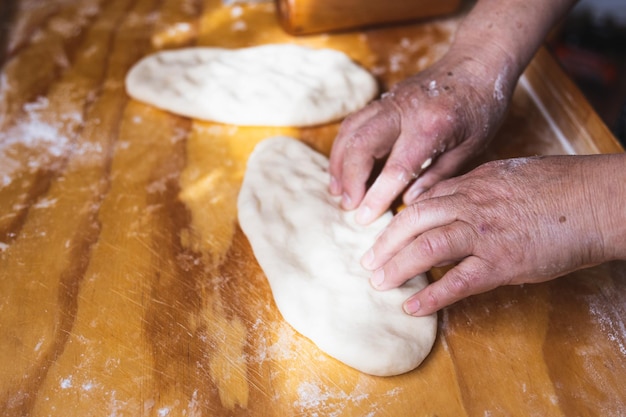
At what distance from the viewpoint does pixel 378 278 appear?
3.44 feet

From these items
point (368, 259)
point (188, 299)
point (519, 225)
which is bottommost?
point (188, 299)

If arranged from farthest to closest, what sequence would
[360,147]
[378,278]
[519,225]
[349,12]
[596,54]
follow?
[596,54], [349,12], [360,147], [378,278], [519,225]

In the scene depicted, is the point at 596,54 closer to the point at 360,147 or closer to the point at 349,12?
the point at 349,12

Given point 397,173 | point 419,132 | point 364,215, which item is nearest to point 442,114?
point 419,132

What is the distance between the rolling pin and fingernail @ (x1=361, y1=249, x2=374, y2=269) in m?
0.91

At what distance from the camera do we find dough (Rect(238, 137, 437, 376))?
0.98 m

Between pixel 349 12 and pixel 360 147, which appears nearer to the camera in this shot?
pixel 360 147

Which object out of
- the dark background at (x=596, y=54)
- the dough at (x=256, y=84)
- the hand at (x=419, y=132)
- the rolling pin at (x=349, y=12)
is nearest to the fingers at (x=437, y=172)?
the hand at (x=419, y=132)

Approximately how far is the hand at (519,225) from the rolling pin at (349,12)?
2.95ft

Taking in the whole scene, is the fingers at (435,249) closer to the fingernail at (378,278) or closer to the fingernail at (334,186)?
the fingernail at (378,278)

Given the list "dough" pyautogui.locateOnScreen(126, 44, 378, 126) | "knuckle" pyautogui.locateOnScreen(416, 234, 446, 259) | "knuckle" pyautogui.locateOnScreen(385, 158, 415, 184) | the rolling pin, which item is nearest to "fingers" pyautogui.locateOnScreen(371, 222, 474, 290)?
"knuckle" pyautogui.locateOnScreen(416, 234, 446, 259)

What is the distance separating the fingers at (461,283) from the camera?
3.03 feet

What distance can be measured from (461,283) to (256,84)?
85 cm

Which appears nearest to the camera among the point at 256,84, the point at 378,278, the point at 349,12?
the point at 378,278
